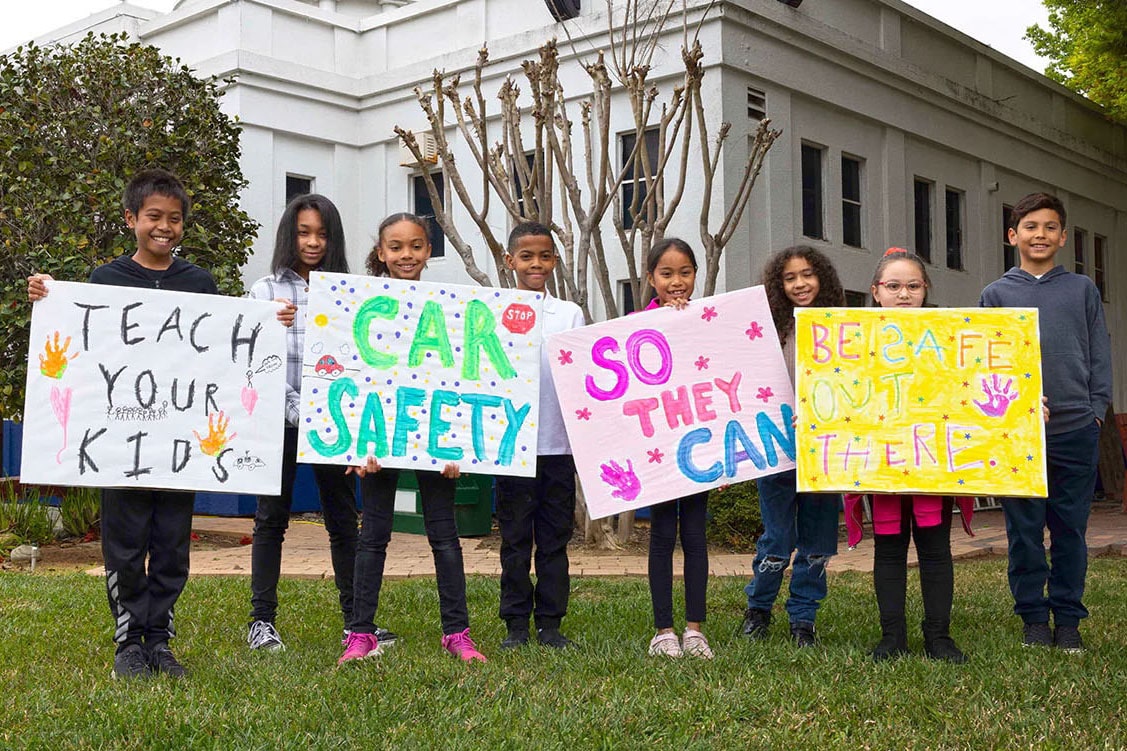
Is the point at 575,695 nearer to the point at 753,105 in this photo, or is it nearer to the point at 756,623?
the point at 756,623

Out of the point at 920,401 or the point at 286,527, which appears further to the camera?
the point at 286,527

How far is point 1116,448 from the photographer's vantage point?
634 inches

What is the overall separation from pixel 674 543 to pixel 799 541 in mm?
626

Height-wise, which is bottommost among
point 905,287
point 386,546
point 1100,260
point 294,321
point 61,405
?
point 386,546

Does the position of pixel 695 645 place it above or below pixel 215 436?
below

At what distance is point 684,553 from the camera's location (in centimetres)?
476

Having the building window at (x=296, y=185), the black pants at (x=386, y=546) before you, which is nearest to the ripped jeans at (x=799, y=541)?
the black pants at (x=386, y=546)

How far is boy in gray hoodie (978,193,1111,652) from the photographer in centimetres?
A: 478

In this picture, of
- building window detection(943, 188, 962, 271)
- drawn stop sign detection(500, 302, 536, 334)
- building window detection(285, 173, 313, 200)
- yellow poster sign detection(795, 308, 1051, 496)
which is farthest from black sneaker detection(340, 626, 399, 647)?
building window detection(943, 188, 962, 271)

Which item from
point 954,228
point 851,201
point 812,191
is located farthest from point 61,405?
point 954,228

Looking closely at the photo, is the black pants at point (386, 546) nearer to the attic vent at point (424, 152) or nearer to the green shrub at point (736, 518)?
the green shrub at point (736, 518)

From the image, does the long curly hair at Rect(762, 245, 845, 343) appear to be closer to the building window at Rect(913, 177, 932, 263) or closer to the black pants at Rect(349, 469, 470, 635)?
the black pants at Rect(349, 469, 470, 635)

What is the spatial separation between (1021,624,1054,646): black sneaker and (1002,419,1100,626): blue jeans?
0.08ft

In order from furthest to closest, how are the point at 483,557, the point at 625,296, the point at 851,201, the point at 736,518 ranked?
the point at 851,201
the point at 625,296
the point at 736,518
the point at 483,557
